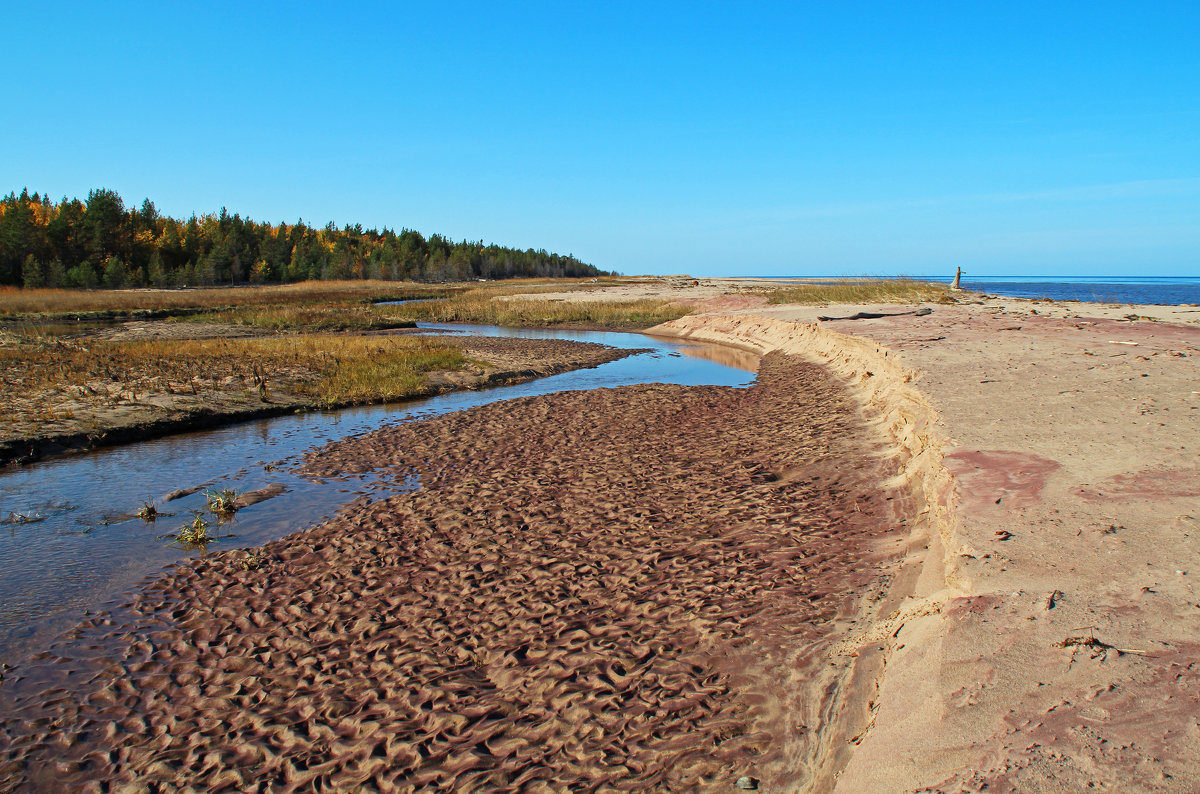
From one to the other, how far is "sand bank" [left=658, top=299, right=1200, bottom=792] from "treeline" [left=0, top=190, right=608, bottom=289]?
87652 mm

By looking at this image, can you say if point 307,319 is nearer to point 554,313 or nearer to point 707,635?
point 554,313

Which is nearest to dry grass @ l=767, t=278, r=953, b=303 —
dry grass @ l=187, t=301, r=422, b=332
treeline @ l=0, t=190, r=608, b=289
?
dry grass @ l=187, t=301, r=422, b=332

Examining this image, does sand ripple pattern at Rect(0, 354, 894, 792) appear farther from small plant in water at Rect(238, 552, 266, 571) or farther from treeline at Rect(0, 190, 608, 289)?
treeline at Rect(0, 190, 608, 289)

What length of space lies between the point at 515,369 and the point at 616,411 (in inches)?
384

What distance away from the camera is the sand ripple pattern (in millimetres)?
4574

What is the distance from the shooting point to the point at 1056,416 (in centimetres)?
962

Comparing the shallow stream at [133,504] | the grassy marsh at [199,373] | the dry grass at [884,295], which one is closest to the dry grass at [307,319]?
the grassy marsh at [199,373]

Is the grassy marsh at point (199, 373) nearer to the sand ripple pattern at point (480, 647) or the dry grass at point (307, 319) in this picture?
the sand ripple pattern at point (480, 647)

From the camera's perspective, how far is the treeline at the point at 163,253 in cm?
7369

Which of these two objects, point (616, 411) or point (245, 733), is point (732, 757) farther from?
point (616, 411)

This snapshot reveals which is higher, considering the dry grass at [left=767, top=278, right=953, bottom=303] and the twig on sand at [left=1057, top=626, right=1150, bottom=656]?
the dry grass at [left=767, top=278, right=953, bottom=303]

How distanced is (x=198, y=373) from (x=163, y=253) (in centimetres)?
8639

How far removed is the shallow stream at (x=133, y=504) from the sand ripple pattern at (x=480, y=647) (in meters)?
0.72

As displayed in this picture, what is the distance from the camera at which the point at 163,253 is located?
297ft
